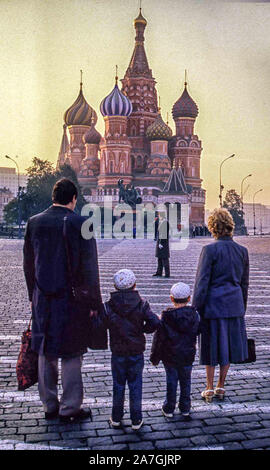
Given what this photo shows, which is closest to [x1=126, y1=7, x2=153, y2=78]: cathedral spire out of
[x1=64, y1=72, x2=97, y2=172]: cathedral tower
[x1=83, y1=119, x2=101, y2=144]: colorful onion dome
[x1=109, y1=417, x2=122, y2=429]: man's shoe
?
[x1=64, y1=72, x2=97, y2=172]: cathedral tower

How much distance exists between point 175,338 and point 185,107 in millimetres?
77742

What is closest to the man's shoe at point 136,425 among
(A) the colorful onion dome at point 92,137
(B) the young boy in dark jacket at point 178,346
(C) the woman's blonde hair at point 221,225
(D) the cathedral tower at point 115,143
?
(B) the young boy in dark jacket at point 178,346

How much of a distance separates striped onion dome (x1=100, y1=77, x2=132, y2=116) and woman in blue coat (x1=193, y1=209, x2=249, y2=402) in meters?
69.7

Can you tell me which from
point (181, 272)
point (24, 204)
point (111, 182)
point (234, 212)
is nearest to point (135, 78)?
point (111, 182)

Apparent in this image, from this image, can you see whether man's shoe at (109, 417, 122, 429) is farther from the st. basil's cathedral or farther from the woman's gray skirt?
the st. basil's cathedral

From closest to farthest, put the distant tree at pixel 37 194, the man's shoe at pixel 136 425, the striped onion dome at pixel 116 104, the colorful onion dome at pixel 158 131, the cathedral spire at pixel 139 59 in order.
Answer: the man's shoe at pixel 136 425 < the distant tree at pixel 37 194 < the striped onion dome at pixel 116 104 < the colorful onion dome at pixel 158 131 < the cathedral spire at pixel 139 59

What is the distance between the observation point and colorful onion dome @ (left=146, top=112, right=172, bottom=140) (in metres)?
75.4

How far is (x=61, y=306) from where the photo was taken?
4441 millimetres

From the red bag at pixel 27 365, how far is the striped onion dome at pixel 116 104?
230ft

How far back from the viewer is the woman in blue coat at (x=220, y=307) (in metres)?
4.89

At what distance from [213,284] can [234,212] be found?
85341 millimetres

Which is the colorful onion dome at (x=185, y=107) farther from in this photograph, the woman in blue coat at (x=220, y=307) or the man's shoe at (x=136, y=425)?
the man's shoe at (x=136, y=425)

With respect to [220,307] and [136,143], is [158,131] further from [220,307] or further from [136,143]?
[220,307]

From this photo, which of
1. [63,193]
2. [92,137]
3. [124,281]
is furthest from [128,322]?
[92,137]
